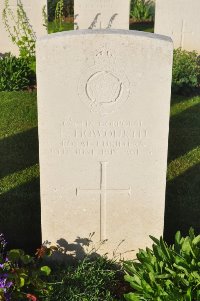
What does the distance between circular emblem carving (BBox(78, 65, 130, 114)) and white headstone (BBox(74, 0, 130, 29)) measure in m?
5.29

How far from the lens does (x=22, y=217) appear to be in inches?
211

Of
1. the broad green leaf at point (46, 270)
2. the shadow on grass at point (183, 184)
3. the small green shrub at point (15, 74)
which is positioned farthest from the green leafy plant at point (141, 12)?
the broad green leaf at point (46, 270)

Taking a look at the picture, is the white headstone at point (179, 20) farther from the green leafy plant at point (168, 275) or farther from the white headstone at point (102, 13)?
the green leafy plant at point (168, 275)

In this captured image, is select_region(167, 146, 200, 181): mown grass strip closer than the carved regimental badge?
No

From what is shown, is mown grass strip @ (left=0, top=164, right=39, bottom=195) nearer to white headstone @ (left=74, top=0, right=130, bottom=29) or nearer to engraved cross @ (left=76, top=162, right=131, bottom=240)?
engraved cross @ (left=76, top=162, right=131, bottom=240)

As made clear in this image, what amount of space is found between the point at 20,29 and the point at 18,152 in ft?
9.86

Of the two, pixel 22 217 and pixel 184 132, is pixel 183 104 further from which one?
pixel 22 217

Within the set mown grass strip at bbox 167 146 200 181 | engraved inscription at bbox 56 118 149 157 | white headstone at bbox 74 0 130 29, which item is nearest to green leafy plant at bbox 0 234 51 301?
engraved inscription at bbox 56 118 149 157

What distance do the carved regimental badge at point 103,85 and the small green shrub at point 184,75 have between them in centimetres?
442

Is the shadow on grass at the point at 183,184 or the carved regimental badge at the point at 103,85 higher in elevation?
the carved regimental badge at the point at 103,85

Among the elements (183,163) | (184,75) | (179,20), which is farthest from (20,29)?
(183,163)

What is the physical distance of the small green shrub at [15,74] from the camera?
843 centimetres

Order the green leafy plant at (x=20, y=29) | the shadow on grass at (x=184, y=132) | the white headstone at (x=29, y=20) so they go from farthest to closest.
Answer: the white headstone at (x=29, y=20) → the green leafy plant at (x=20, y=29) → the shadow on grass at (x=184, y=132)

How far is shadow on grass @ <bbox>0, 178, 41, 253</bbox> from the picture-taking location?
197 inches
